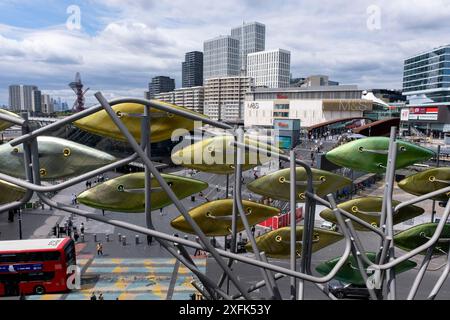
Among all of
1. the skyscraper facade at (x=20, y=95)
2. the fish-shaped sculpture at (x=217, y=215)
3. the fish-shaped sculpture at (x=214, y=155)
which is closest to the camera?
the fish-shaped sculpture at (x=214, y=155)

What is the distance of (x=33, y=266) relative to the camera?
15148mm

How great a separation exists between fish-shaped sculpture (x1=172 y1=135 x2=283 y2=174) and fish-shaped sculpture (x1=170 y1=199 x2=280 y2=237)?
901mm

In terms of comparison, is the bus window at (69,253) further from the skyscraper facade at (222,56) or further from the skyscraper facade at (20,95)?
the skyscraper facade at (20,95)

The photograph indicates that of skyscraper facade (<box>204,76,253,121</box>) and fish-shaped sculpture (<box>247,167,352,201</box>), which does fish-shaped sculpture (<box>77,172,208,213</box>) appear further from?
skyscraper facade (<box>204,76,253,121</box>)

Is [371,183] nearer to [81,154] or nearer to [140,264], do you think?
[140,264]

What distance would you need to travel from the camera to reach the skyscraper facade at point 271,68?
422 ft

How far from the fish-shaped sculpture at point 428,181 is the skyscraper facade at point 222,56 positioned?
14148 centimetres

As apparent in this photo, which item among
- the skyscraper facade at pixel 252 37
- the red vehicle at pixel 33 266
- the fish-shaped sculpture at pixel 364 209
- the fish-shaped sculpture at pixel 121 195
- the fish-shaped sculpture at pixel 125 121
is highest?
the skyscraper facade at pixel 252 37

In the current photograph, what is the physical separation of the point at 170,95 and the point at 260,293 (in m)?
136

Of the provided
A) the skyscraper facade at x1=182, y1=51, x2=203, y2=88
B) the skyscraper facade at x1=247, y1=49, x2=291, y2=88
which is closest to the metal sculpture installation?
the skyscraper facade at x1=247, y1=49, x2=291, y2=88

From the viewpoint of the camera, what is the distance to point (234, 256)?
4.91 meters

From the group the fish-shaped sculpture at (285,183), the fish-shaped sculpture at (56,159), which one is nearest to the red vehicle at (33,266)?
the fish-shaped sculpture at (56,159)

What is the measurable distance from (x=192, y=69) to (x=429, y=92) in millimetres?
130271

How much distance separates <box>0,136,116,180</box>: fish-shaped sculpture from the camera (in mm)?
5047
